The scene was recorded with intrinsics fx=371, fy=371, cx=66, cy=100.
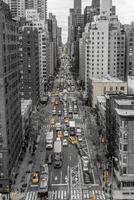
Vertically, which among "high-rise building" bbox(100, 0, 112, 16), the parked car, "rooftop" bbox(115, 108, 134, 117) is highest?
"high-rise building" bbox(100, 0, 112, 16)

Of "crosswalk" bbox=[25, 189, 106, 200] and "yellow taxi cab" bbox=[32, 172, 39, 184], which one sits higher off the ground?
"yellow taxi cab" bbox=[32, 172, 39, 184]

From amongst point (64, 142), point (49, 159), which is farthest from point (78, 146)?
point (49, 159)

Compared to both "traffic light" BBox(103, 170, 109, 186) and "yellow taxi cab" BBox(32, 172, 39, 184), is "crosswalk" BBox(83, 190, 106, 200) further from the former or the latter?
"yellow taxi cab" BBox(32, 172, 39, 184)

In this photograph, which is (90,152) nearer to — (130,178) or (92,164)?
(92,164)

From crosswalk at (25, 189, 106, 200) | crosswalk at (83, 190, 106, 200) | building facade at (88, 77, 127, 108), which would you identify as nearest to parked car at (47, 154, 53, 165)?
crosswalk at (25, 189, 106, 200)

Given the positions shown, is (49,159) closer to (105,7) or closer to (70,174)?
(70,174)
